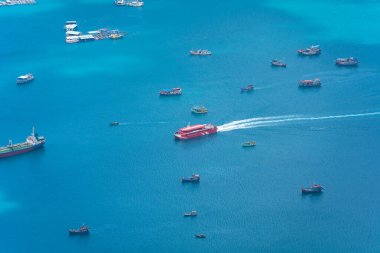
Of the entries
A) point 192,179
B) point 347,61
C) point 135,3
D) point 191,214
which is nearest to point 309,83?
point 347,61

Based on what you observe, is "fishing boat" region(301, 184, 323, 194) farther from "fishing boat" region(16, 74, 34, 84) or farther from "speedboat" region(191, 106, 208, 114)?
"fishing boat" region(16, 74, 34, 84)

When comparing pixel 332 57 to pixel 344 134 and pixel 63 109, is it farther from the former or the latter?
pixel 63 109

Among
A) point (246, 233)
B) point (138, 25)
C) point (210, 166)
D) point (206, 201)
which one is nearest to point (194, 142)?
point (210, 166)

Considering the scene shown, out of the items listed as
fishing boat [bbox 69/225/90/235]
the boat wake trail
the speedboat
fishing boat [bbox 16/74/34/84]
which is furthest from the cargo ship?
the boat wake trail

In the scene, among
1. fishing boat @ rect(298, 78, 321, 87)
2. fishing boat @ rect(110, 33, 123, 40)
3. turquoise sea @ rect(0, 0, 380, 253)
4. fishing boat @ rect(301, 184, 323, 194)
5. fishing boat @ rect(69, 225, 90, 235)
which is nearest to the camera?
fishing boat @ rect(69, 225, 90, 235)

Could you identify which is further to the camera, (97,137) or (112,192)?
(97,137)
